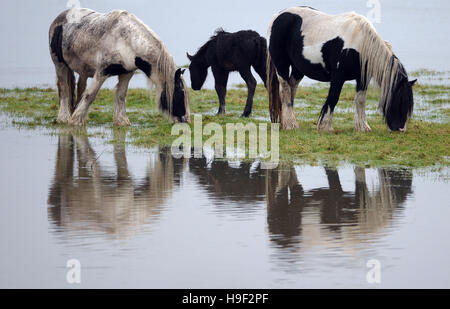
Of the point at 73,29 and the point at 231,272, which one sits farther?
the point at 73,29

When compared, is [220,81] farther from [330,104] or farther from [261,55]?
[330,104]

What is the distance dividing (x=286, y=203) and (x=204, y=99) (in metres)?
11.8

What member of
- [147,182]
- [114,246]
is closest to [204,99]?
[147,182]

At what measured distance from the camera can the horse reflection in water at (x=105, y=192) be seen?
328 inches

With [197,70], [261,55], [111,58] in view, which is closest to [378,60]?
[261,55]

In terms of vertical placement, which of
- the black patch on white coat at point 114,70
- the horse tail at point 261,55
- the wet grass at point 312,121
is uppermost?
the horse tail at point 261,55

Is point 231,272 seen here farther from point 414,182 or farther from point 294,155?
point 294,155

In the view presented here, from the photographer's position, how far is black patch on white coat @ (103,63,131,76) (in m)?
15.4

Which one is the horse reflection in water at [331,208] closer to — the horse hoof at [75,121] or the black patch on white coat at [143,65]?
the black patch on white coat at [143,65]

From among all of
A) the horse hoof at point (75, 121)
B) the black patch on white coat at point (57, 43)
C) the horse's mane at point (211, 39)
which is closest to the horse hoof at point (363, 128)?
the horse's mane at point (211, 39)

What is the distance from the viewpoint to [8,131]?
612 inches

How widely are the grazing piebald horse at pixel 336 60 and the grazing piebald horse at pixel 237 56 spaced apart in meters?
1.82

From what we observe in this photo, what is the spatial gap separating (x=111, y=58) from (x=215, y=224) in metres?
7.70

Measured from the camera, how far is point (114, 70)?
1550 centimetres
